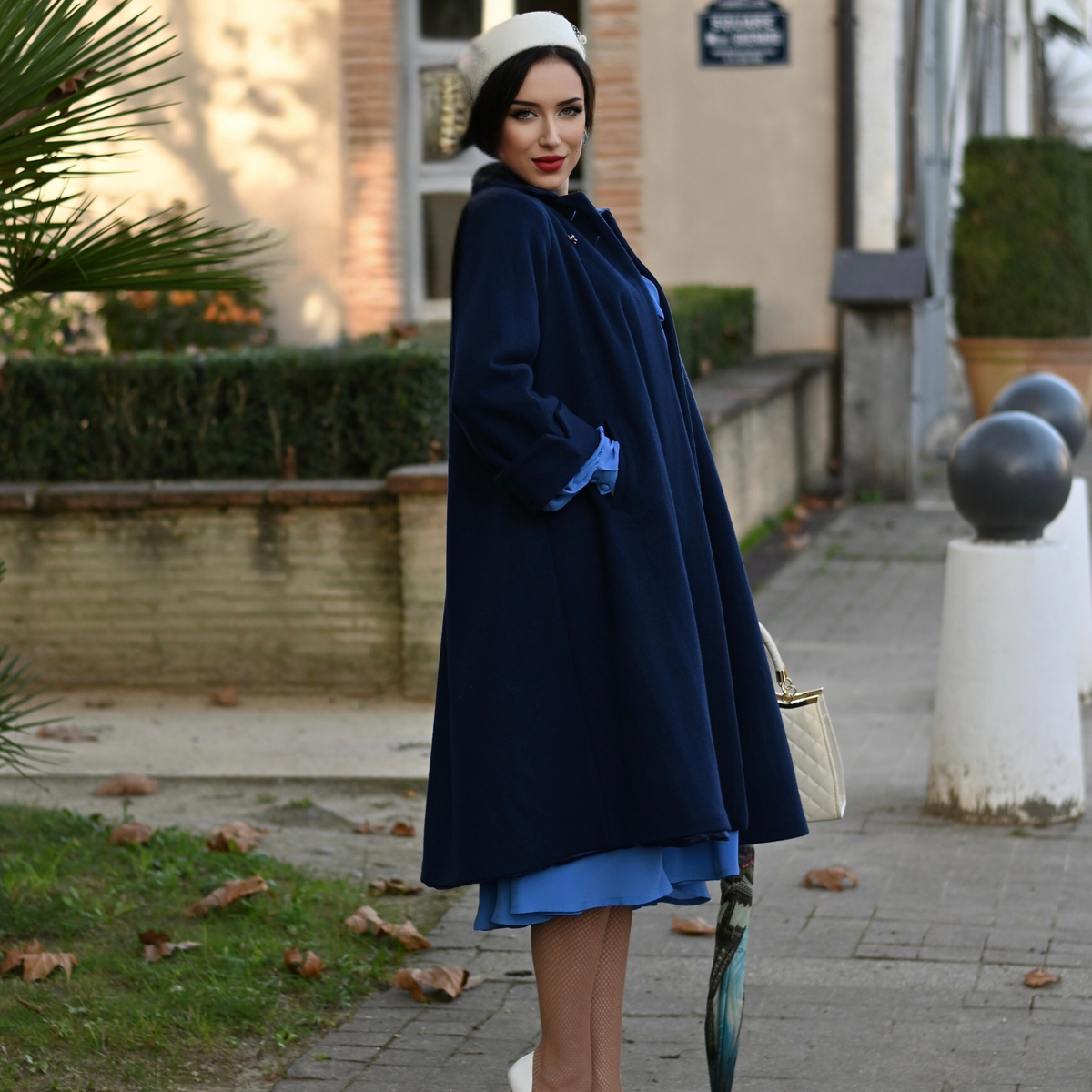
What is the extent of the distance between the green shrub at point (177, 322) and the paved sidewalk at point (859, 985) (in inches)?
248

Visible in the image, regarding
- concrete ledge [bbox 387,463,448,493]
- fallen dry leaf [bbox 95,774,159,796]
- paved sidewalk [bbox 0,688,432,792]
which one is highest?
concrete ledge [bbox 387,463,448,493]

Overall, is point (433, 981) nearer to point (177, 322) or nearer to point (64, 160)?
point (64, 160)

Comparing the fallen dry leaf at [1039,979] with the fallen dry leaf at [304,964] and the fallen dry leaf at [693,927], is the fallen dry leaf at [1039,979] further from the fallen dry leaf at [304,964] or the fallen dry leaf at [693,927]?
the fallen dry leaf at [304,964]

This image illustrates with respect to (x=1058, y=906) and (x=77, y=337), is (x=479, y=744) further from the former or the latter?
(x=77, y=337)

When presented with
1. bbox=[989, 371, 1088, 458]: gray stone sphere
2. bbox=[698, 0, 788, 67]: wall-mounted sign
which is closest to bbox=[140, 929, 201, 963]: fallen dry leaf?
bbox=[989, 371, 1088, 458]: gray stone sphere

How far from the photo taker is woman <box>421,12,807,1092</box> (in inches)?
110

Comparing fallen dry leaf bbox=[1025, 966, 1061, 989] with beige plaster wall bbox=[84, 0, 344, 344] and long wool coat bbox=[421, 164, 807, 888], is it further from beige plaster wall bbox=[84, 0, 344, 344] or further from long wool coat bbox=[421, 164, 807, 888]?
beige plaster wall bbox=[84, 0, 344, 344]

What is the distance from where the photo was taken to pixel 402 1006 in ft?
13.0

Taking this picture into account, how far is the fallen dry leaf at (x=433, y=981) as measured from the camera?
398 centimetres

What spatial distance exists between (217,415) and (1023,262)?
8510mm

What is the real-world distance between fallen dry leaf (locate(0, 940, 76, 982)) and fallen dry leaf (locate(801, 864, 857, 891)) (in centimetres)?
187

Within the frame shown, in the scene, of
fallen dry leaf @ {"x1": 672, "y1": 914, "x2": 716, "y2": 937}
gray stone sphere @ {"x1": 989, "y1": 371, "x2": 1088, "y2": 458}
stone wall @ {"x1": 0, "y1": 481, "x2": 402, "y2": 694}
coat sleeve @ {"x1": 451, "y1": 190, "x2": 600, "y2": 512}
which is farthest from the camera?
stone wall @ {"x1": 0, "y1": 481, "x2": 402, "y2": 694}

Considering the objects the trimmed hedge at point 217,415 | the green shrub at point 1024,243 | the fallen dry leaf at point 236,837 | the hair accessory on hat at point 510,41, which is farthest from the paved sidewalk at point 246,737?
the green shrub at point 1024,243

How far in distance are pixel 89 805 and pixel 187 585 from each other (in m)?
1.53
